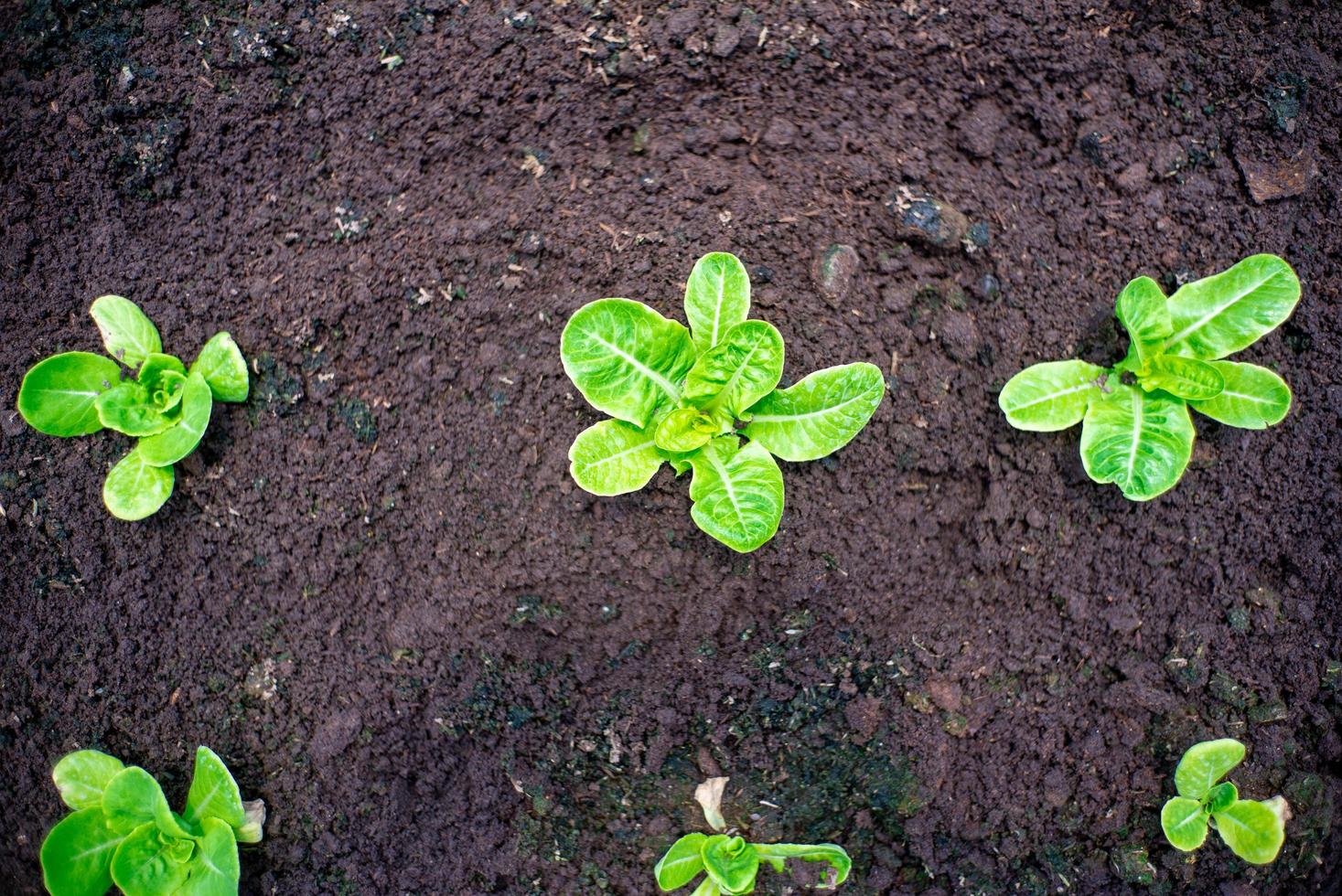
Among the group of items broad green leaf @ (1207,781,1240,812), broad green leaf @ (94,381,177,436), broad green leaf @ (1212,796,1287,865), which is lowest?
broad green leaf @ (1212,796,1287,865)

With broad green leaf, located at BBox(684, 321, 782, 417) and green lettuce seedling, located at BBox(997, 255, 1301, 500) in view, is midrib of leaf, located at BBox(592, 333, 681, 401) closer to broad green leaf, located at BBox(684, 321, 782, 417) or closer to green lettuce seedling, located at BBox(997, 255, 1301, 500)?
broad green leaf, located at BBox(684, 321, 782, 417)

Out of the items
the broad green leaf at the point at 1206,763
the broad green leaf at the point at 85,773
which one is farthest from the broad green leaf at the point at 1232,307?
the broad green leaf at the point at 85,773

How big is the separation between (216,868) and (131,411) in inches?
41.5

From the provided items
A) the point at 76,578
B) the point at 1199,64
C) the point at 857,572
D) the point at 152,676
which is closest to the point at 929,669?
the point at 857,572

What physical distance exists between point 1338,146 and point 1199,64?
1.27 feet

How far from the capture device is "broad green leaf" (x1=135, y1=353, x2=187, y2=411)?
6.70ft

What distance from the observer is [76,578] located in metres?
2.15

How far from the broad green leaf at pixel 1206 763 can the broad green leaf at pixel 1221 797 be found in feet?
0.09

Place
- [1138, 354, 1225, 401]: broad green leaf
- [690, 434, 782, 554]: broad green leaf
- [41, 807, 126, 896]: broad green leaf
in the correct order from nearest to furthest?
1. [690, 434, 782, 554]: broad green leaf
2. [1138, 354, 1225, 401]: broad green leaf
3. [41, 807, 126, 896]: broad green leaf

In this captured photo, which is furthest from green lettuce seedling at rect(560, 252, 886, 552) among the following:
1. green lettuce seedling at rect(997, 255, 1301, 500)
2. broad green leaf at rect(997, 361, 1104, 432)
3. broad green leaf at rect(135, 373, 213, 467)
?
broad green leaf at rect(135, 373, 213, 467)

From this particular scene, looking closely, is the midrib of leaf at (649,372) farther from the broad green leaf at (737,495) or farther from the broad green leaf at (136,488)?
the broad green leaf at (136,488)

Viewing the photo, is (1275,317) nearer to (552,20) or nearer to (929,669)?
(929,669)

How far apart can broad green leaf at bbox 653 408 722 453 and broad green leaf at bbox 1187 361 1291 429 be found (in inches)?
42.9

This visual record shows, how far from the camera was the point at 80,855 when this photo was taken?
2.04 meters
